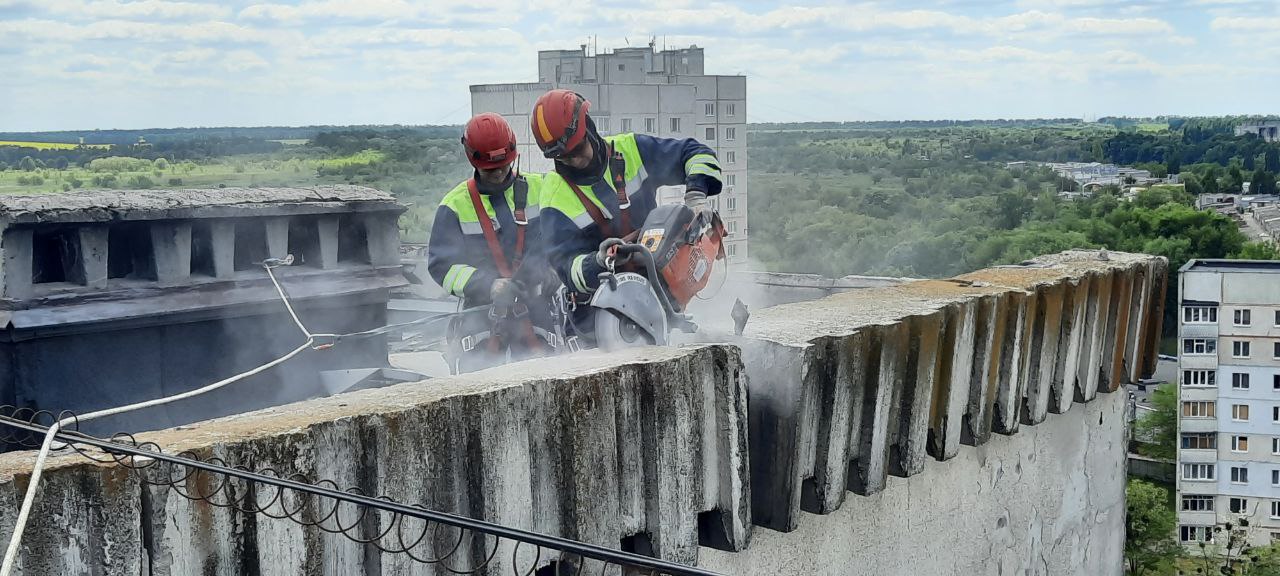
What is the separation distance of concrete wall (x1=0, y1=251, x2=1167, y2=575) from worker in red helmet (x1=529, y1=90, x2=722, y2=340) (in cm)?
80

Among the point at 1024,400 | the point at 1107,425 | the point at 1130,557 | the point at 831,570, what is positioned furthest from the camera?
the point at 1130,557

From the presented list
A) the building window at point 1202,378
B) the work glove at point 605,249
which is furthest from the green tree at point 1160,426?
the work glove at point 605,249

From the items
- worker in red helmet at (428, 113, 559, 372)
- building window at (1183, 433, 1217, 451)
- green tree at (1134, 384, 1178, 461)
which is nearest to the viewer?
worker in red helmet at (428, 113, 559, 372)

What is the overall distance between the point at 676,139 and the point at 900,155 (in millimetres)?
48401

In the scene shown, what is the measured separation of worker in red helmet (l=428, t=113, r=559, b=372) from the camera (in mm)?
6090

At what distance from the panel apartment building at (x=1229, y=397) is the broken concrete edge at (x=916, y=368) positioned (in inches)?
1003

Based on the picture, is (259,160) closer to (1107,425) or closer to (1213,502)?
(1107,425)

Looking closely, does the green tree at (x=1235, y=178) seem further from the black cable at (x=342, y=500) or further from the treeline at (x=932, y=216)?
the black cable at (x=342, y=500)

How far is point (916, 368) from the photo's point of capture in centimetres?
563

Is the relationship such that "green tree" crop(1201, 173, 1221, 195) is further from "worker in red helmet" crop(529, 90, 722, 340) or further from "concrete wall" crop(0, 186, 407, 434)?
"worker in red helmet" crop(529, 90, 722, 340)

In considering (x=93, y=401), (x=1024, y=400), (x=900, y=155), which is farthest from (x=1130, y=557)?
(x=93, y=401)

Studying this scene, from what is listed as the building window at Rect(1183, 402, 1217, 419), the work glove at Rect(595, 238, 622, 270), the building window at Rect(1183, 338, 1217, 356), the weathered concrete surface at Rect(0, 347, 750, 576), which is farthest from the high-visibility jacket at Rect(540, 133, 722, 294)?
the building window at Rect(1183, 402, 1217, 419)

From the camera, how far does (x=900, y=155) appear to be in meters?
53.2

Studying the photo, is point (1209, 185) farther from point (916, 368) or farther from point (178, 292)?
point (178, 292)
